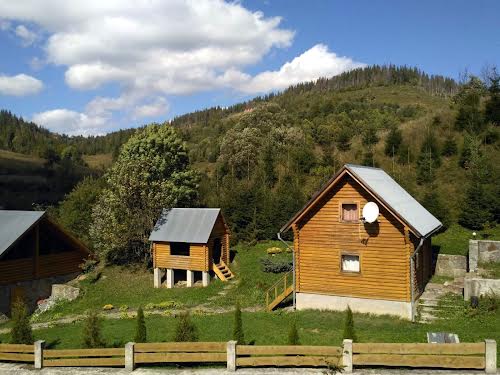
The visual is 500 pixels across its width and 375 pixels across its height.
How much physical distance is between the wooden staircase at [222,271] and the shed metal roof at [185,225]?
2544 mm

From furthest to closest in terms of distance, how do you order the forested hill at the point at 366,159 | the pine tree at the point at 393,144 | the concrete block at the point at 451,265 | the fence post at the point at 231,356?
1. the pine tree at the point at 393,144
2. the forested hill at the point at 366,159
3. the concrete block at the point at 451,265
4. the fence post at the point at 231,356

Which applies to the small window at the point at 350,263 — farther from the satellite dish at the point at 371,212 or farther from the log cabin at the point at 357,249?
the satellite dish at the point at 371,212

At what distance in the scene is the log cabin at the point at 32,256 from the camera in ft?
90.8

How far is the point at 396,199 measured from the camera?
2361 centimetres

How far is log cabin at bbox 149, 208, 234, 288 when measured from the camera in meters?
32.0

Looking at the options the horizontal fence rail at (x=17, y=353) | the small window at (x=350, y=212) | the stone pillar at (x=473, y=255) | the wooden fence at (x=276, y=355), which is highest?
the small window at (x=350, y=212)

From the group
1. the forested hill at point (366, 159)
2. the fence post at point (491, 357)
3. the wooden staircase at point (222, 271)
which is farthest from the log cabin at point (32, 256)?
the fence post at point (491, 357)

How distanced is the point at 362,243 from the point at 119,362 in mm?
12910

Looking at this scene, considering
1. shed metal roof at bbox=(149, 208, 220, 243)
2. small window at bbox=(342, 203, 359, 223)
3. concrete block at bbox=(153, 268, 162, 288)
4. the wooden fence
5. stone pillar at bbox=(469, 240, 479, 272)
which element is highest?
small window at bbox=(342, 203, 359, 223)

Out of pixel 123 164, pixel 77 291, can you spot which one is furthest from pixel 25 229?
pixel 123 164

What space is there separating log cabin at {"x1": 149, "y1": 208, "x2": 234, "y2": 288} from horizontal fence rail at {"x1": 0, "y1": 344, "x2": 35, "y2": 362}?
55.1 feet

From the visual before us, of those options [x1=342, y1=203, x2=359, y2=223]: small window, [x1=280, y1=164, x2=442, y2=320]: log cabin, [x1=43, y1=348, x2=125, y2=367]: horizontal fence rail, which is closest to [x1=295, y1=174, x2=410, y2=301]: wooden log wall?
[x1=280, y1=164, x2=442, y2=320]: log cabin

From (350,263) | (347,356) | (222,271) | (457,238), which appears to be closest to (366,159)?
(457,238)

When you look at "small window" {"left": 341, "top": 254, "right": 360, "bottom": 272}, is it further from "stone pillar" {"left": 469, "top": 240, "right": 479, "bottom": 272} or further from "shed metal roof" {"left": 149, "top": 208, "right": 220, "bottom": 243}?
"shed metal roof" {"left": 149, "top": 208, "right": 220, "bottom": 243}
